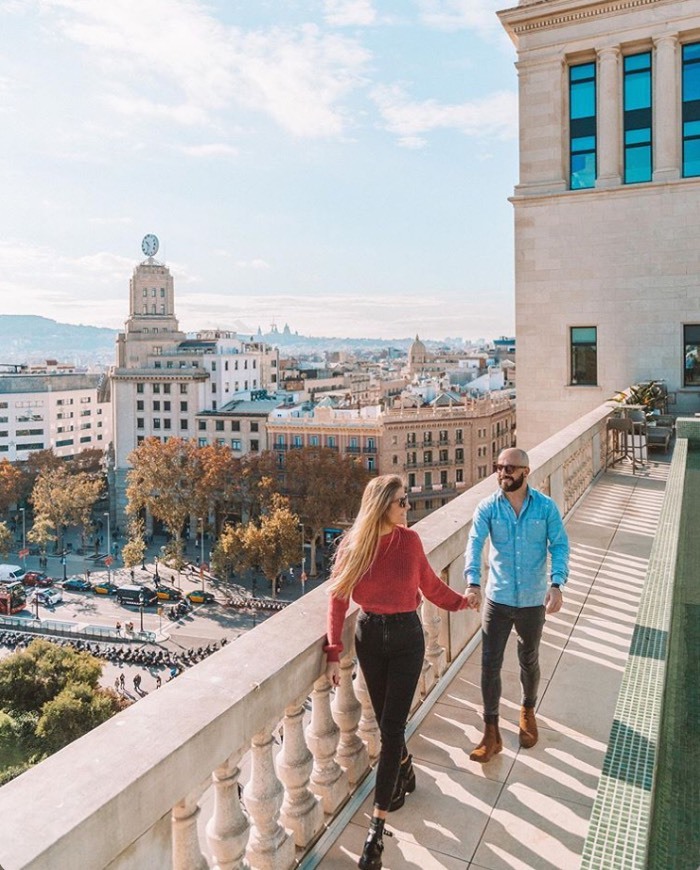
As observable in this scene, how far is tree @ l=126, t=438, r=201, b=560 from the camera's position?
57.0m

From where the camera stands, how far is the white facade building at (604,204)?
754 inches

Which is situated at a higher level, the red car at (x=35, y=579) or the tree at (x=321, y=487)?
the tree at (x=321, y=487)

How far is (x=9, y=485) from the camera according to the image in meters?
67.2

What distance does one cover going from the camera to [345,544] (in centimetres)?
371

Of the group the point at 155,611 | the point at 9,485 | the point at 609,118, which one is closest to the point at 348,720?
the point at 609,118

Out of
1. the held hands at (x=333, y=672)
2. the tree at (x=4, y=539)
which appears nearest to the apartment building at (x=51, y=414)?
the tree at (x=4, y=539)

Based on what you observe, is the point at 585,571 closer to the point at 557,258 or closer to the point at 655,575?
the point at 655,575

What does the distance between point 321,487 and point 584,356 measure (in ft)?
116

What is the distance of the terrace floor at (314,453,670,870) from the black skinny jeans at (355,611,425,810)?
1.14 feet

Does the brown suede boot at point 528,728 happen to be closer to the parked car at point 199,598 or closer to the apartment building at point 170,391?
the parked car at point 199,598

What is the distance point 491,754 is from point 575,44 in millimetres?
20260

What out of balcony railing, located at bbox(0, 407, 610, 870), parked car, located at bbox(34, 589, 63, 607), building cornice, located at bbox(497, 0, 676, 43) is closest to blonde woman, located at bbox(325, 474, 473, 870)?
balcony railing, located at bbox(0, 407, 610, 870)

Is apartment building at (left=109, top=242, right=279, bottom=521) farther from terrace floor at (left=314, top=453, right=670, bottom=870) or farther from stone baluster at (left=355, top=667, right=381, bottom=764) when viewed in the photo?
stone baluster at (left=355, top=667, right=381, bottom=764)

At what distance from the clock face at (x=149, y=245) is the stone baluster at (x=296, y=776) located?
104 meters
